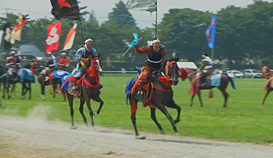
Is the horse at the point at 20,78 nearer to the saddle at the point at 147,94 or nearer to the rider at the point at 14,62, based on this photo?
the rider at the point at 14,62

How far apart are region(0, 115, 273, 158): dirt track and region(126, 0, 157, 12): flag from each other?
11.9 meters

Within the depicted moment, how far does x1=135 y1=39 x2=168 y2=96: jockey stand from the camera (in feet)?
53.5

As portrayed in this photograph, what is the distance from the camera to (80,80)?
777 inches

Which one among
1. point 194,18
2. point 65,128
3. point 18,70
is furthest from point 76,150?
point 194,18

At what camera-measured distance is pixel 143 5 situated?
2786cm

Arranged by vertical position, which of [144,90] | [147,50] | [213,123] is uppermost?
[147,50]

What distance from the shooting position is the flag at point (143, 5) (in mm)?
27688

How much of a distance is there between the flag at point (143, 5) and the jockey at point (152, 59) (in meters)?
11.5

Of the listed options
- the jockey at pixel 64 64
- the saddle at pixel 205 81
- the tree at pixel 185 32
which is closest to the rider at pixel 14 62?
the jockey at pixel 64 64

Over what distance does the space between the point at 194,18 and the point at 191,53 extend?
10941 mm

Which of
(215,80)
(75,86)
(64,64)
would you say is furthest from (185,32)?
(75,86)

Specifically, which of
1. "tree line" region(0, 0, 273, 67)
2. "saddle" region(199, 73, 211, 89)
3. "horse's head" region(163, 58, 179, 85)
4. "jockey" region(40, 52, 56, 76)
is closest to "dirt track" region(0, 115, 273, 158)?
"horse's head" region(163, 58, 179, 85)

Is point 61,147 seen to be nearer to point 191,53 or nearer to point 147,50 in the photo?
point 147,50

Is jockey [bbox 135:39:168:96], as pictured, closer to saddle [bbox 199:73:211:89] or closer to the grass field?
the grass field
